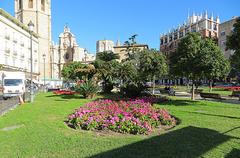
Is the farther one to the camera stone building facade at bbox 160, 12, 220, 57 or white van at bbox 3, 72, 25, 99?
stone building facade at bbox 160, 12, 220, 57

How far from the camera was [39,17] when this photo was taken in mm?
72812

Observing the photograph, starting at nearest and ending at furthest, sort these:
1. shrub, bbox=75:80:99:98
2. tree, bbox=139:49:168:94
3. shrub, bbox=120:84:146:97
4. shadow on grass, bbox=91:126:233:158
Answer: shadow on grass, bbox=91:126:233:158, shrub, bbox=120:84:146:97, shrub, bbox=75:80:99:98, tree, bbox=139:49:168:94

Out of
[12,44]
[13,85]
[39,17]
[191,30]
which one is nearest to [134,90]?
[13,85]

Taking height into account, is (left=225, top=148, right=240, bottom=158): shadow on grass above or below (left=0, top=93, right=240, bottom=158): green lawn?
below

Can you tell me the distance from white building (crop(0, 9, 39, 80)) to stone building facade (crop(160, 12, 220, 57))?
40.9 meters

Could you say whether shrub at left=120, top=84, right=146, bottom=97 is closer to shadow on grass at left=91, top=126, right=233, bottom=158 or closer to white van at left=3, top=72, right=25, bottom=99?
white van at left=3, top=72, right=25, bottom=99

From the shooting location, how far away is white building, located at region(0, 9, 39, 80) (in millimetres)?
46156

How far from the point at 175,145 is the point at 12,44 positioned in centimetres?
5012

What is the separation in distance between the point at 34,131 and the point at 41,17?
2769 inches

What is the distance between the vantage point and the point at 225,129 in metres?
8.93

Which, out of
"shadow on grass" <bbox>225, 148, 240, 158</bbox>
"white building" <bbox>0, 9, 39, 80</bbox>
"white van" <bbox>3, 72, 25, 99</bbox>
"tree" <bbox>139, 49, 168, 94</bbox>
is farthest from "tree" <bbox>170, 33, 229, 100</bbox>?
"white building" <bbox>0, 9, 39, 80</bbox>

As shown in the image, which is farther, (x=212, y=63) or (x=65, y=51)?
(x=65, y=51)

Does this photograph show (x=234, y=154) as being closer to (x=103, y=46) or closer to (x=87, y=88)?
(x=87, y=88)

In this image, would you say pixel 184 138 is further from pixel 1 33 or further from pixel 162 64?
pixel 1 33
